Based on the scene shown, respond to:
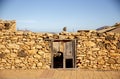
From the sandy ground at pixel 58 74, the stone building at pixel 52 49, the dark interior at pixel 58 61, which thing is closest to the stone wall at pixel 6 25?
the stone building at pixel 52 49

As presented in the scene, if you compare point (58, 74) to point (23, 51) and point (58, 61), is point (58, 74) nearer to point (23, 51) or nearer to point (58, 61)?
point (23, 51)

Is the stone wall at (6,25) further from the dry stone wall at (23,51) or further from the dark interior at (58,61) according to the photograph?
the dark interior at (58,61)

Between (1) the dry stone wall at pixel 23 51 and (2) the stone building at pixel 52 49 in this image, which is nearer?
(2) the stone building at pixel 52 49

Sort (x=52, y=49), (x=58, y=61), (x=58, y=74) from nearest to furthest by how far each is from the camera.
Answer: (x=58, y=74) → (x=52, y=49) → (x=58, y=61)

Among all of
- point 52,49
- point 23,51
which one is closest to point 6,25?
point 23,51

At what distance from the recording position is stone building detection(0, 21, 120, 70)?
11.6m

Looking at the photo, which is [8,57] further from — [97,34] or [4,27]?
[97,34]

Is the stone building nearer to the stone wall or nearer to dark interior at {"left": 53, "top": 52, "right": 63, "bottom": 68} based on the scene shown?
dark interior at {"left": 53, "top": 52, "right": 63, "bottom": 68}

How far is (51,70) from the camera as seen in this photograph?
37.8ft

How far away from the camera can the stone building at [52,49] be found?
11648mm

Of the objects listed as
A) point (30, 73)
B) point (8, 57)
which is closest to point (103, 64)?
point (30, 73)

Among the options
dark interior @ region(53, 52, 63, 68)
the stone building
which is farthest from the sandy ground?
dark interior @ region(53, 52, 63, 68)

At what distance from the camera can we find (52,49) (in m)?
11.8

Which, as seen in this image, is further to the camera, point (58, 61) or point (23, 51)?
point (58, 61)
